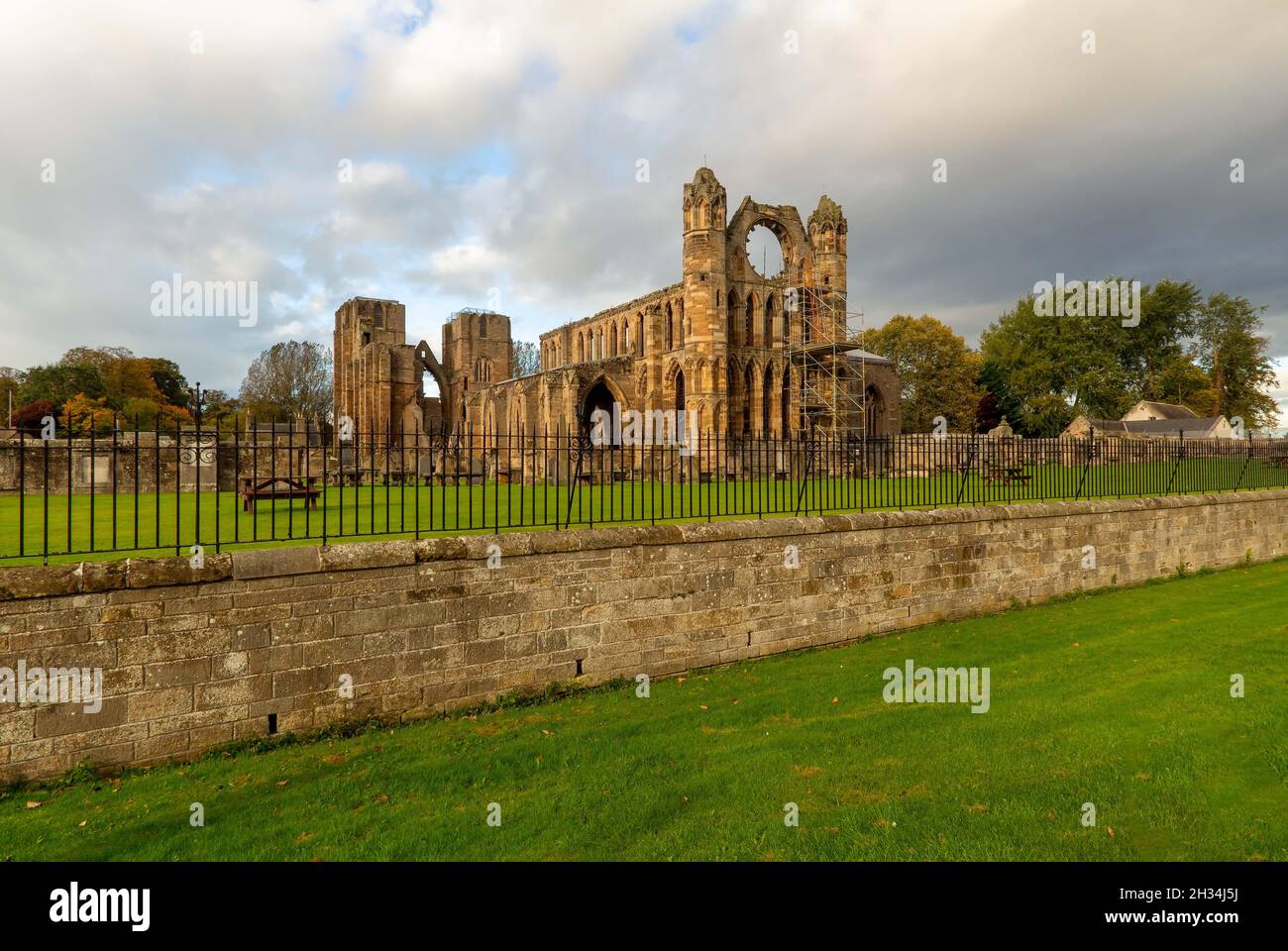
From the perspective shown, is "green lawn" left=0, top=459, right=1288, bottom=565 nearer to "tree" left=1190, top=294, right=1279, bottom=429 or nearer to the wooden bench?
the wooden bench

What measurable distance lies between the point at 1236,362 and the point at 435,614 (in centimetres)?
7434

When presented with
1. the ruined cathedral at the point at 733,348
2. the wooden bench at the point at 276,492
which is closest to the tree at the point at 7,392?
the ruined cathedral at the point at 733,348

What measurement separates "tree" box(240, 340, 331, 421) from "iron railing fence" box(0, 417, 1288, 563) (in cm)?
4810

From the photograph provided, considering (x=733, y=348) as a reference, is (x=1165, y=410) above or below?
below

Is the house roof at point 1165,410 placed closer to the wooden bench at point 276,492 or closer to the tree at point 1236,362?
the tree at point 1236,362

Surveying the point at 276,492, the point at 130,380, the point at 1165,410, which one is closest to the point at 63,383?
the point at 130,380

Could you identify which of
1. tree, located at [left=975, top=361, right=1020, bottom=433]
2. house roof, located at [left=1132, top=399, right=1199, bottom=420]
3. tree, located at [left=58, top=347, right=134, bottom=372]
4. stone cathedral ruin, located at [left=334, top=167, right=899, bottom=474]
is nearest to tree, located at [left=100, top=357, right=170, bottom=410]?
tree, located at [left=58, top=347, right=134, bottom=372]

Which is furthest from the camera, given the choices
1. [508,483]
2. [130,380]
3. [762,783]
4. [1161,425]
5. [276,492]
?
[130,380]

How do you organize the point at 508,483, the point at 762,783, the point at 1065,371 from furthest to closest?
the point at 1065,371
the point at 508,483
the point at 762,783

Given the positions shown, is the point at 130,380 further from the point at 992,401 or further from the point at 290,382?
the point at 992,401

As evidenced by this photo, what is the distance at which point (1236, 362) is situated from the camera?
2309 inches

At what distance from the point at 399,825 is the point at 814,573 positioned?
5.98 metres

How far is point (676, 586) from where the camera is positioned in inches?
316
